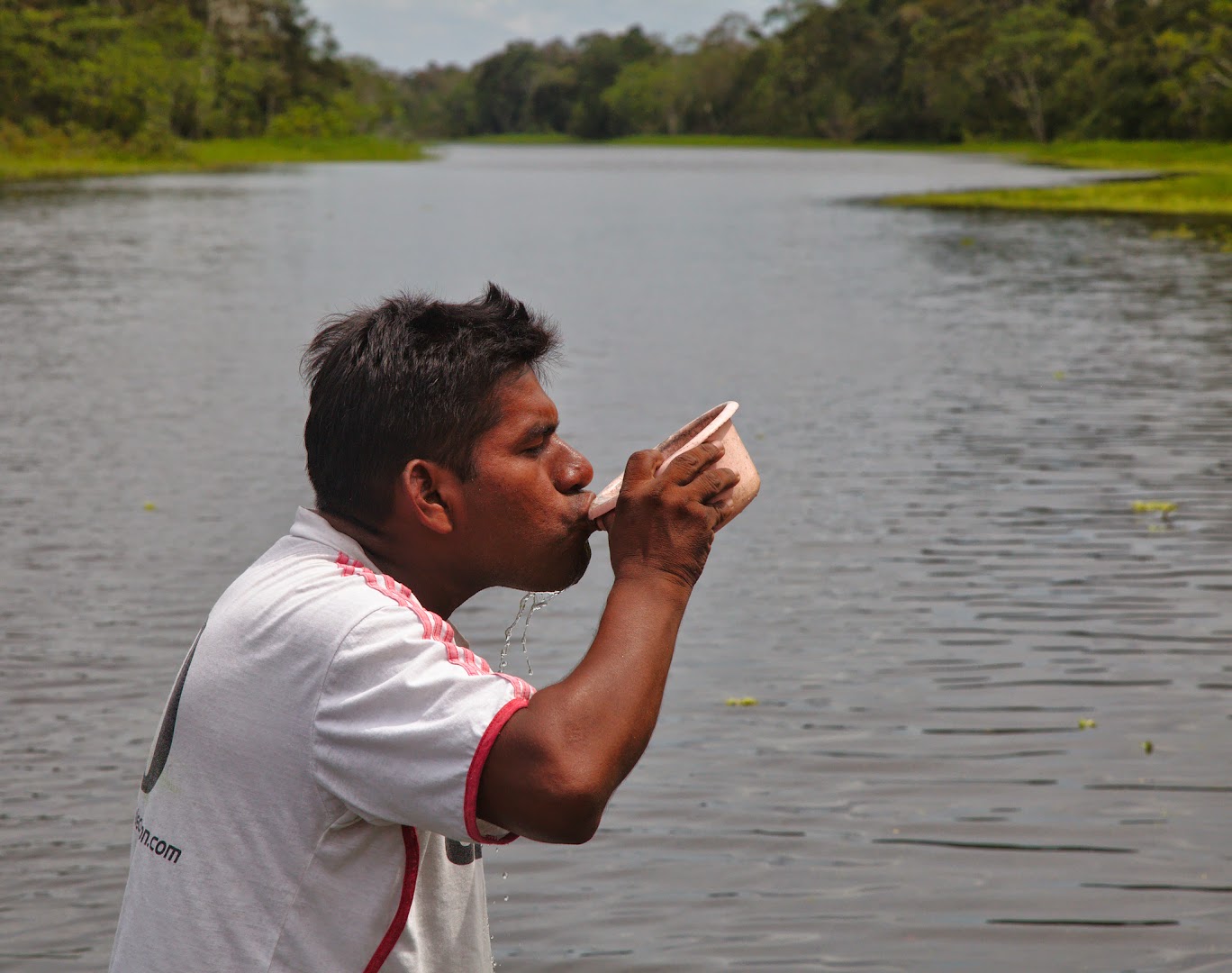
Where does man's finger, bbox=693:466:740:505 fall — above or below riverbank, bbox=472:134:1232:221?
above

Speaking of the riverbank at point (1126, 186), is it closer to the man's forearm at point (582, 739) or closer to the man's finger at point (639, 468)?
the man's finger at point (639, 468)

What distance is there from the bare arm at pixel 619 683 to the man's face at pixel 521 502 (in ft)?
0.38

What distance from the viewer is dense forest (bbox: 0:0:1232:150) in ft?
237

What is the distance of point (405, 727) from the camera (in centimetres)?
178

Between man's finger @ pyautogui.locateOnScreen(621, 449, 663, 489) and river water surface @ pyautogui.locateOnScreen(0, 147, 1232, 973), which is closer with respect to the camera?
man's finger @ pyautogui.locateOnScreen(621, 449, 663, 489)

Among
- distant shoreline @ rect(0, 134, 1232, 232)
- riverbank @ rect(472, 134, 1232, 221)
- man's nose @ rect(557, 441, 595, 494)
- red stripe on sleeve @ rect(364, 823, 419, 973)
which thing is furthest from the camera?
distant shoreline @ rect(0, 134, 1232, 232)

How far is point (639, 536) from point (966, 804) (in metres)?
3.58

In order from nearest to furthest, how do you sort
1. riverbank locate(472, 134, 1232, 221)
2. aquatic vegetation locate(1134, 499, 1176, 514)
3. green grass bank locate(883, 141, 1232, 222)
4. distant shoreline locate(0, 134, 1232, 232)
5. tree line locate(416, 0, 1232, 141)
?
aquatic vegetation locate(1134, 499, 1176, 514) → green grass bank locate(883, 141, 1232, 222) → riverbank locate(472, 134, 1232, 221) → distant shoreline locate(0, 134, 1232, 232) → tree line locate(416, 0, 1232, 141)

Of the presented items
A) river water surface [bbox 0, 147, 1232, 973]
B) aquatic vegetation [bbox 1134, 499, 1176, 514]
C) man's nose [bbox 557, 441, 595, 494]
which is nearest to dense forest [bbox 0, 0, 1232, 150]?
river water surface [bbox 0, 147, 1232, 973]

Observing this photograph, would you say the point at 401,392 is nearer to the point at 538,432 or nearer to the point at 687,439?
the point at 538,432

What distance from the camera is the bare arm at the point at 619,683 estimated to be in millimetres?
1779

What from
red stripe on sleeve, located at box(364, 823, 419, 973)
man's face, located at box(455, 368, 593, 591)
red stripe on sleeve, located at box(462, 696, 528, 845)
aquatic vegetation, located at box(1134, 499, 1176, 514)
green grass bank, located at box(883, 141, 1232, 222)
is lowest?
aquatic vegetation, located at box(1134, 499, 1176, 514)

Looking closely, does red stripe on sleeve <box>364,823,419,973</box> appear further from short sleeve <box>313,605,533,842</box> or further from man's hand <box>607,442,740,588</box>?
man's hand <box>607,442,740,588</box>

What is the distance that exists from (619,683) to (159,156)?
74.1m
